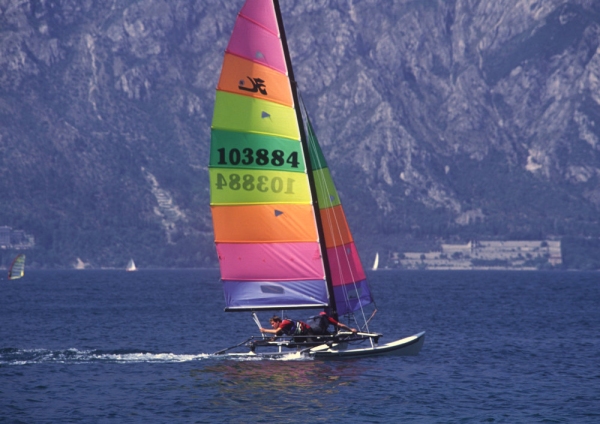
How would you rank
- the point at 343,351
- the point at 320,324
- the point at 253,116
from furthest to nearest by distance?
1. the point at 320,324
2. the point at 343,351
3. the point at 253,116

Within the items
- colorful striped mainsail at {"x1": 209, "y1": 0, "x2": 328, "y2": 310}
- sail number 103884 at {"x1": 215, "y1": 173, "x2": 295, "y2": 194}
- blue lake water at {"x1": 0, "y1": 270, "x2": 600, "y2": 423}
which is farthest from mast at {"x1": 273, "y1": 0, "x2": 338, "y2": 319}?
blue lake water at {"x1": 0, "y1": 270, "x2": 600, "y2": 423}

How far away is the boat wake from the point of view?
58.8 meters

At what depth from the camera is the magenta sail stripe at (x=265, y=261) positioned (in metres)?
55.4

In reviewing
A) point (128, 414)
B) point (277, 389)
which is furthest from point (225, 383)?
point (128, 414)

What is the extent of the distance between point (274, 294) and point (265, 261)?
61.6 inches

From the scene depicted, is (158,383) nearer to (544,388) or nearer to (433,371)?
(433,371)

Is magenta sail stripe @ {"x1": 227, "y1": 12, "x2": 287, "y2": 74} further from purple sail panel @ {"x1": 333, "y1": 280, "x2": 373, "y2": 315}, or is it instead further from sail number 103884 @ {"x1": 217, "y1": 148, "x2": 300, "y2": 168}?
purple sail panel @ {"x1": 333, "y1": 280, "x2": 373, "y2": 315}

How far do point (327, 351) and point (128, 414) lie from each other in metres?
12.5

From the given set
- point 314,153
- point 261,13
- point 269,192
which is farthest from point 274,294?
point 261,13

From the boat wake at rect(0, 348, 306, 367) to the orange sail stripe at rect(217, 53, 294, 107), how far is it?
1206cm

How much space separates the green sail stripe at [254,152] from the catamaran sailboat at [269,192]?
1.8 inches

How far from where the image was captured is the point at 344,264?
5691 cm

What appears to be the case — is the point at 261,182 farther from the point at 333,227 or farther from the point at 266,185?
the point at 333,227

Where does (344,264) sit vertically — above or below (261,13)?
below
